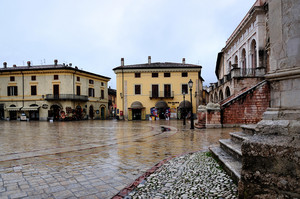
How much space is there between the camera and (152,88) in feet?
110

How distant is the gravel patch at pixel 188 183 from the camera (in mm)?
2867

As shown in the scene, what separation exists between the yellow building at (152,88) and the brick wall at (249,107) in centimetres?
1903

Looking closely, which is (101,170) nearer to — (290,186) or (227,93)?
(290,186)

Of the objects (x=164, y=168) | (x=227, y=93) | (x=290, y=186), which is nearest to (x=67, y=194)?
(x=164, y=168)

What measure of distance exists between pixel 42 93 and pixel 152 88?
1994cm

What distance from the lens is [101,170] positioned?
434 cm

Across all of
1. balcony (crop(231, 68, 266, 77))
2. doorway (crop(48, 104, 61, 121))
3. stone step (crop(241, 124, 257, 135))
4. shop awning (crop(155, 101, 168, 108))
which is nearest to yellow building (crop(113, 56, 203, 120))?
shop awning (crop(155, 101, 168, 108))

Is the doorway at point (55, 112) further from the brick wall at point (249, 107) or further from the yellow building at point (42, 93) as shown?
the brick wall at point (249, 107)

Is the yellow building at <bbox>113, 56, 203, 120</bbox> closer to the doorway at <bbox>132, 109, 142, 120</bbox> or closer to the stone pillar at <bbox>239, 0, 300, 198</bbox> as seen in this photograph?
the doorway at <bbox>132, 109, 142, 120</bbox>

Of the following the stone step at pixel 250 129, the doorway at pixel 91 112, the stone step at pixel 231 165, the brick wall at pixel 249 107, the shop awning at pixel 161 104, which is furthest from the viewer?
the doorway at pixel 91 112

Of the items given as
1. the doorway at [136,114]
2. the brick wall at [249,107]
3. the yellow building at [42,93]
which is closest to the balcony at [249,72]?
the brick wall at [249,107]

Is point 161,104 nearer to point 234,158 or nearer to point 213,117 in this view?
point 213,117

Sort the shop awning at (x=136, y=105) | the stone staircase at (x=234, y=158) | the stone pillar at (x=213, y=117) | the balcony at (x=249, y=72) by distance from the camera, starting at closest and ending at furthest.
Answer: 1. the stone staircase at (x=234, y=158)
2. the stone pillar at (x=213, y=117)
3. the balcony at (x=249, y=72)
4. the shop awning at (x=136, y=105)

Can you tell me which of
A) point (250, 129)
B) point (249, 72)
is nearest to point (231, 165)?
point (250, 129)
